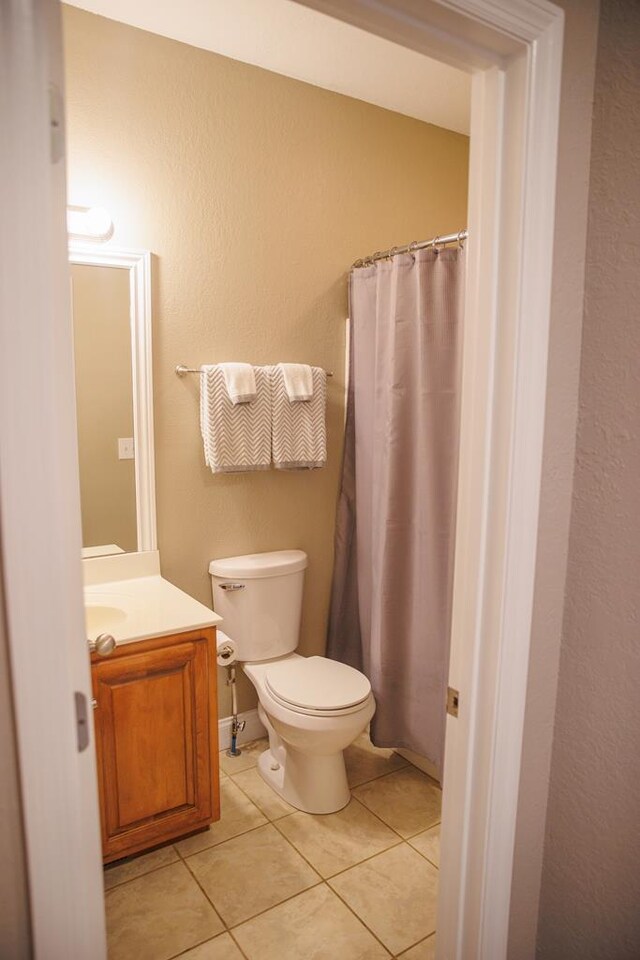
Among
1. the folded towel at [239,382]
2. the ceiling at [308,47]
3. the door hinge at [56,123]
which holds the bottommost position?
the folded towel at [239,382]

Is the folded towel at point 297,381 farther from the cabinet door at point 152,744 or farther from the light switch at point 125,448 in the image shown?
the cabinet door at point 152,744

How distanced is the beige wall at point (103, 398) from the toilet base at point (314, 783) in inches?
39.7

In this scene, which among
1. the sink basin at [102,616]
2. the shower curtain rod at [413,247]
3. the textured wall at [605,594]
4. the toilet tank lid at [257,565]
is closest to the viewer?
the textured wall at [605,594]

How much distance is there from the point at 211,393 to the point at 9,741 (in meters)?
1.68

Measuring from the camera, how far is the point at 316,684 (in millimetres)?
A: 2191

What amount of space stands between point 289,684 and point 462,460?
1373mm

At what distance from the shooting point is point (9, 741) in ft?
2.26

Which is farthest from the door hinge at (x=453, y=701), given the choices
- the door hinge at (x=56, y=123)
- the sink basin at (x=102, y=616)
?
the sink basin at (x=102, y=616)

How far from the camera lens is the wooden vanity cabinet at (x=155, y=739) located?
1.75 meters

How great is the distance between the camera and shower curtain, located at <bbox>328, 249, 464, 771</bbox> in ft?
7.14

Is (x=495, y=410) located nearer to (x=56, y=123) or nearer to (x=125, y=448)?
(x=56, y=123)

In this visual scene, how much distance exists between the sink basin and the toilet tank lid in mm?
506

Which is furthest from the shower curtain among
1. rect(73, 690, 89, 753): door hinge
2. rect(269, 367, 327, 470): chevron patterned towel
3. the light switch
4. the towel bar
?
rect(73, 690, 89, 753): door hinge

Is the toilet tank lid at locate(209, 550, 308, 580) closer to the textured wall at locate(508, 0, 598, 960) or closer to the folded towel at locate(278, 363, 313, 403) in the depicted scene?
the folded towel at locate(278, 363, 313, 403)
